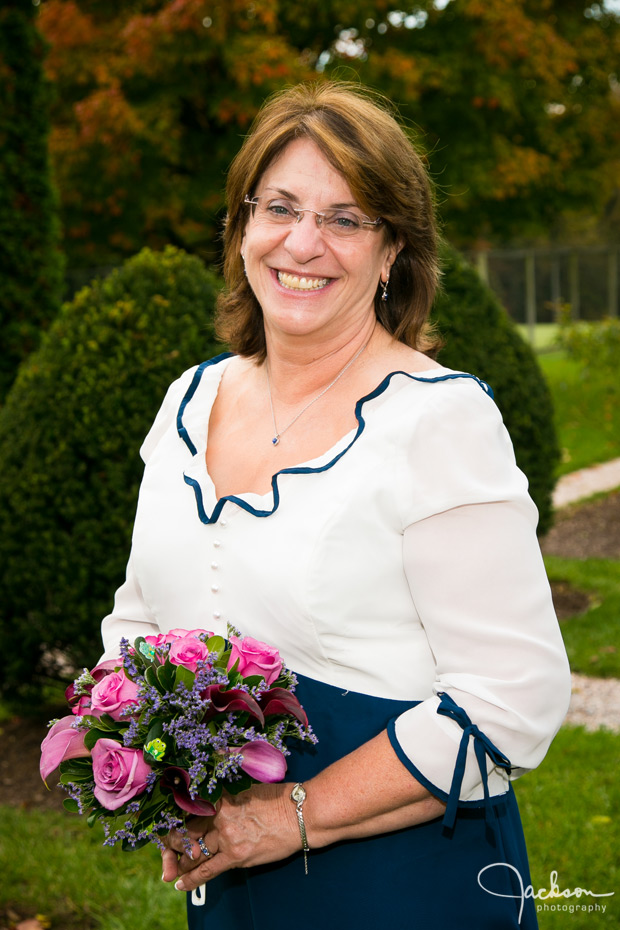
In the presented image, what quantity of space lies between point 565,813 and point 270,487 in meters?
2.82

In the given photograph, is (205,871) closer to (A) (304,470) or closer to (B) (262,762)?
(B) (262,762)

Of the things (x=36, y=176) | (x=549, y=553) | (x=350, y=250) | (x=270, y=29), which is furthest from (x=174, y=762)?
(x=270, y=29)

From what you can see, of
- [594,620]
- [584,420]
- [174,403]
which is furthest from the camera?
[584,420]

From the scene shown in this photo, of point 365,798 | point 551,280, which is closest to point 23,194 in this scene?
point 365,798

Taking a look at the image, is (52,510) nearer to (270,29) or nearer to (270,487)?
(270,487)

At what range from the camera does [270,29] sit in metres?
15.4

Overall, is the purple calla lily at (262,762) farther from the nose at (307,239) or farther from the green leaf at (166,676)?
the nose at (307,239)

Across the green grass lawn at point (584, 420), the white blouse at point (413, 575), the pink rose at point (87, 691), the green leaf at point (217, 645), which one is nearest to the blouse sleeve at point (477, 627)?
the white blouse at point (413, 575)

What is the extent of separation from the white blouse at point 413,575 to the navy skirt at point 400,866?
68 mm

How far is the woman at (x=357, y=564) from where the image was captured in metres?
1.89

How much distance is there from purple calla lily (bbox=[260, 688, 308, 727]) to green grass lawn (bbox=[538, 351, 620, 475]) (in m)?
10.1

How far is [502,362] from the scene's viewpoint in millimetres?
6160

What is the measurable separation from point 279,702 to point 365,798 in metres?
0.26

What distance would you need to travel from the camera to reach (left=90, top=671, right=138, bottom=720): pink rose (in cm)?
189
